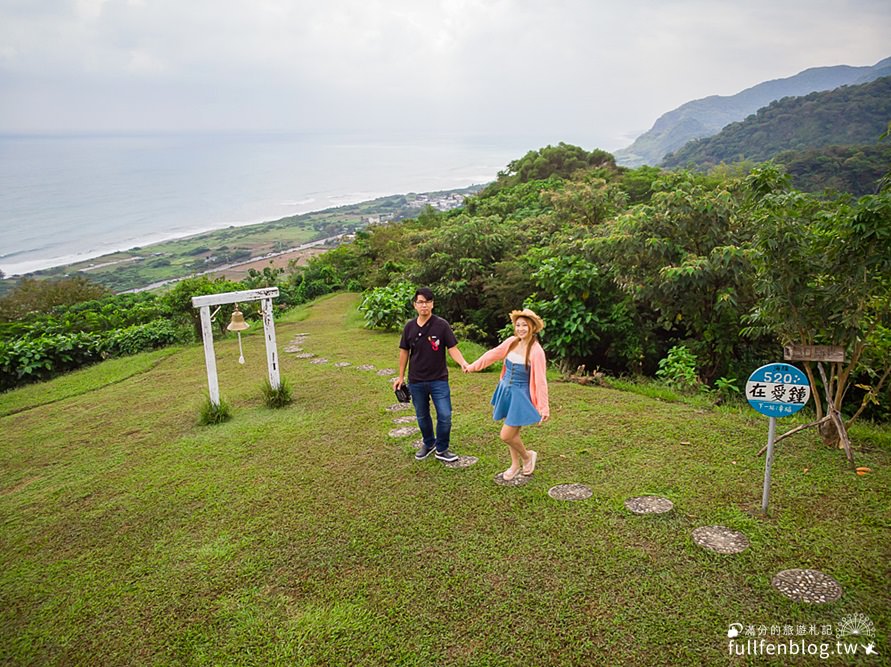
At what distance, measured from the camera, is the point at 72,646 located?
10.3 feet

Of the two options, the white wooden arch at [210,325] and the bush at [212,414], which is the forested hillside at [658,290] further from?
the bush at [212,414]

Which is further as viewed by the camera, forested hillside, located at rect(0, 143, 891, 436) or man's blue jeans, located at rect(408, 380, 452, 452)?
man's blue jeans, located at rect(408, 380, 452, 452)

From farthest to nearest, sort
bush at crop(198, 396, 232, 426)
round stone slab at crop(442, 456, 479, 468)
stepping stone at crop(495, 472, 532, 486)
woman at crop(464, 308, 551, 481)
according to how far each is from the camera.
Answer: bush at crop(198, 396, 232, 426), round stone slab at crop(442, 456, 479, 468), stepping stone at crop(495, 472, 532, 486), woman at crop(464, 308, 551, 481)

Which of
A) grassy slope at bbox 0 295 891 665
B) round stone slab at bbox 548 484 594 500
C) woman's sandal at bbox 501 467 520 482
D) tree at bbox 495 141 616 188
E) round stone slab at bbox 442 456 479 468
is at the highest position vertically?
tree at bbox 495 141 616 188

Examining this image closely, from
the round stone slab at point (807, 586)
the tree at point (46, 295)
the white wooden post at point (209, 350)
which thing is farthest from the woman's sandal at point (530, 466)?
the tree at point (46, 295)

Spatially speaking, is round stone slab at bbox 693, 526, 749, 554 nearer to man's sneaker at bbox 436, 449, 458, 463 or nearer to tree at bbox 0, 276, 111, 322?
man's sneaker at bbox 436, 449, 458, 463

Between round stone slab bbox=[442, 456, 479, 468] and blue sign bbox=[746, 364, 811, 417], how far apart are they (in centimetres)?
254

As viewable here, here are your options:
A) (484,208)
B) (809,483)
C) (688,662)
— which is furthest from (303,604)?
(484,208)

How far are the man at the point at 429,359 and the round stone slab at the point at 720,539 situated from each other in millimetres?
2268

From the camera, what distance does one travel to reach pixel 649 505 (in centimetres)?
405

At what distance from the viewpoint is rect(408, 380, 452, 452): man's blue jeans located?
16.3 ft

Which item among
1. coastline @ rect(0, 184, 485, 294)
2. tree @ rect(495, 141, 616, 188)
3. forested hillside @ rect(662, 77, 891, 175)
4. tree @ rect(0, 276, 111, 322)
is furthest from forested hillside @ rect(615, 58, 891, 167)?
tree @ rect(0, 276, 111, 322)

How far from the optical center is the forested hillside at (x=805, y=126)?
5116 centimetres

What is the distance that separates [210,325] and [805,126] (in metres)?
69.3
